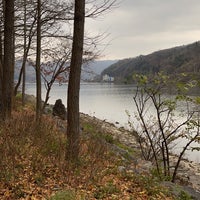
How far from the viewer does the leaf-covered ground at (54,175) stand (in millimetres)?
5660

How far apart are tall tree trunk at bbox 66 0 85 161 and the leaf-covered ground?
1.18 ft

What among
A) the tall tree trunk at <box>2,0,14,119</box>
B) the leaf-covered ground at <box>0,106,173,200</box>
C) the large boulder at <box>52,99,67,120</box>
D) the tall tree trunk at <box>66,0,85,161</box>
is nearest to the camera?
the leaf-covered ground at <box>0,106,173,200</box>

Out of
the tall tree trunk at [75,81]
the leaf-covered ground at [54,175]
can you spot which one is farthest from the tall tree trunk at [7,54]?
the tall tree trunk at [75,81]

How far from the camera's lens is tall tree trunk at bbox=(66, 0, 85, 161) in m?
7.07

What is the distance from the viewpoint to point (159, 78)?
10164 millimetres

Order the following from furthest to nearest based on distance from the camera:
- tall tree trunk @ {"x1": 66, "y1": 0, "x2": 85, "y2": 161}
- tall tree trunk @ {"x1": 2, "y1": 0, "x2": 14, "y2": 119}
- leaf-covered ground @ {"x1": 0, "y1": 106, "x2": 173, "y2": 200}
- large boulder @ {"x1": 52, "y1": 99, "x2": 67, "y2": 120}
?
large boulder @ {"x1": 52, "y1": 99, "x2": 67, "y2": 120}
tall tree trunk @ {"x1": 2, "y1": 0, "x2": 14, "y2": 119}
tall tree trunk @ {"x1": 66, "y1": 0, "x2": 85, "y2": 161}
leaf-covered ground @ {"x1": 0, "y1": 106, "x2": 173, "y2": 200}

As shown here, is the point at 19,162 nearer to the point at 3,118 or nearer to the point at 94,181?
the point at 94,181

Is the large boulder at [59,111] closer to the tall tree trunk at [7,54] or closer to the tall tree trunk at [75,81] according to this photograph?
the tall tree trunk at [7,54]

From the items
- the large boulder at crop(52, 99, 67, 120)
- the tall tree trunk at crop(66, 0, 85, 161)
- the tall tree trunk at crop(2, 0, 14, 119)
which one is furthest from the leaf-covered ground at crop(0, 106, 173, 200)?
the large boulder at crop(52, 99, 67, 120)

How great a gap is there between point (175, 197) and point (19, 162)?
347cm

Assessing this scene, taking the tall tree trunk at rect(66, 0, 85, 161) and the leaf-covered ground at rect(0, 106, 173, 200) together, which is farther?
the tall tree trunk at rect(66, 0, 85, 161)

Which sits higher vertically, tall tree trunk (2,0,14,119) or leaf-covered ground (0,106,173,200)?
tall tree trunk (2,0,14,119)

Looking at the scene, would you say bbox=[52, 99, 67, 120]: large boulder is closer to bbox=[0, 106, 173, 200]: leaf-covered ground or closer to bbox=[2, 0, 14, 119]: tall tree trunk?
bbox=[2, 0, 14, 119]: tall tree trunk

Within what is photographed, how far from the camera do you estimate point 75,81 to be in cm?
718
